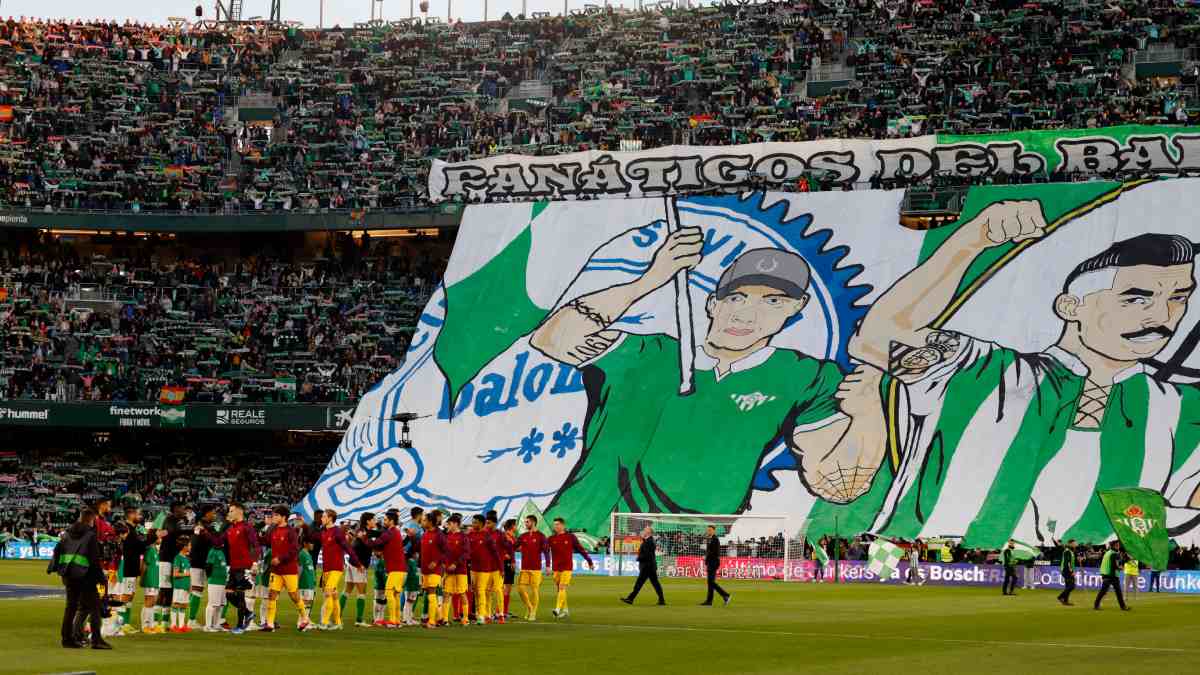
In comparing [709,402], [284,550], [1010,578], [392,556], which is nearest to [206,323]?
[709,402]

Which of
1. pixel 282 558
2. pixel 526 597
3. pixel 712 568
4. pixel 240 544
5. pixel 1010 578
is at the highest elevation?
pixel 240 544

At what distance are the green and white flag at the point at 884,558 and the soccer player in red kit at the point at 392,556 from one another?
82.3ft

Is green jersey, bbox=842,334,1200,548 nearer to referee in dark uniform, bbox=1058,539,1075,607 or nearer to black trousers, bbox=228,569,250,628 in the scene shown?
referee in dark uniform, bbox=1058,539,1075,607

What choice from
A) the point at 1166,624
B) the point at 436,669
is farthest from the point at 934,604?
the point at 436,669

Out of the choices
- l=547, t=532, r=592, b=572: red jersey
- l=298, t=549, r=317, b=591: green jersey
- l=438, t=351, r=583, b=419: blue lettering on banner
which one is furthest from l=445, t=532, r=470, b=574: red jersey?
l=438, t=351, r=583, b=419: blue lettering on banner

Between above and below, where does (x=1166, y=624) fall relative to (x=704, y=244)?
below

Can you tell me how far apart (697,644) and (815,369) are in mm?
36279

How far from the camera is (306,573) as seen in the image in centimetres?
2875

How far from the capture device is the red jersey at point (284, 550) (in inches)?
1095

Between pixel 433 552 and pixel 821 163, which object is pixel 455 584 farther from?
pixel 821 163

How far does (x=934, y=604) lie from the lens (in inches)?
1550

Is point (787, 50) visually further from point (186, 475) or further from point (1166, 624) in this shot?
point (1166, 624)

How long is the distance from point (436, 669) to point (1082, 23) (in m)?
60.6

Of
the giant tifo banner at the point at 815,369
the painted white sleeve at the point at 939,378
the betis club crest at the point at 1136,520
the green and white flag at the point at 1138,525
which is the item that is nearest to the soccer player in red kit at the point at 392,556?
the green and white flag at the point at 1138,525
